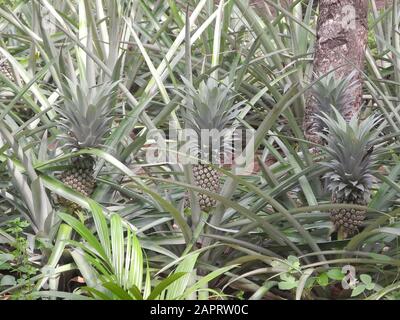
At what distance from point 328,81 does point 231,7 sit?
4.54 ft

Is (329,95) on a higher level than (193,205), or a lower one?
higher

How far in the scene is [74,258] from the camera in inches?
109

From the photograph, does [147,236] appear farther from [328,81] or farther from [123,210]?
[328,81]

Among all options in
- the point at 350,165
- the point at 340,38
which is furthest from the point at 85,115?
the point at 340,38

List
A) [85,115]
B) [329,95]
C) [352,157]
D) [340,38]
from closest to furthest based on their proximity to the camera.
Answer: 1. [352,157]
2. [85,115]
3. [329,95]
4. [340,38]

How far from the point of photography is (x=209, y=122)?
2.90 metres

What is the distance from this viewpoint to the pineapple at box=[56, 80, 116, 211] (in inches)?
118

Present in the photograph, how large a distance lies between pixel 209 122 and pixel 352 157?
57cm

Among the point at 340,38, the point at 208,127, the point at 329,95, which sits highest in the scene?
the point at 340,38

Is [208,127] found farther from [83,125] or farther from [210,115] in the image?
[83,125]

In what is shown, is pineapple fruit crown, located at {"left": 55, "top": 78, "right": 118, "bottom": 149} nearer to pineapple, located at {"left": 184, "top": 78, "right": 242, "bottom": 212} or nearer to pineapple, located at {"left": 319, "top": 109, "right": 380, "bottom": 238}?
pineapple, located at {"left": 184, "top": 78, "right": 242, "bottom": 212}

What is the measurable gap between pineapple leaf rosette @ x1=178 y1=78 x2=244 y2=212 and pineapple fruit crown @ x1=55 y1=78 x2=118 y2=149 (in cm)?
34

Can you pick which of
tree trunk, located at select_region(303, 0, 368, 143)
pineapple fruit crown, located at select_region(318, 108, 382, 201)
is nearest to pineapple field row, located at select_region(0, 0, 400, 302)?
pineapple fruit crown, located at select_region(318, 108, 382, 201)

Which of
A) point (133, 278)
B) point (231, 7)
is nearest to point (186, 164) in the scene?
point (133, 278)
